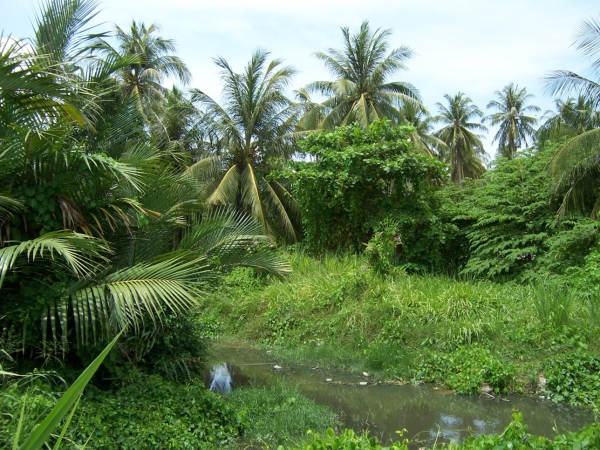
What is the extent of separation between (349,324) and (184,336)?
4.41 meters

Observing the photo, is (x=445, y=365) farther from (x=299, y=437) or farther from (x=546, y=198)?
(x=546, y=198)

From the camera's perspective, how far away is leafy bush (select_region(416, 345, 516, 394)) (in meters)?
8.13

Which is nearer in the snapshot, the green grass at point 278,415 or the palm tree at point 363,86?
the green grass at point 278,415

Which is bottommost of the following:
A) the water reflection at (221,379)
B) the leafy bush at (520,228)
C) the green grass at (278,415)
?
the water reflection at (221,379)

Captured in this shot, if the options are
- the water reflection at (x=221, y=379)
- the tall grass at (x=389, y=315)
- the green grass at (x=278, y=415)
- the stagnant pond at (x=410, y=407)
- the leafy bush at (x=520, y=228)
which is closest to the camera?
the green grass at (x=278, y=415)

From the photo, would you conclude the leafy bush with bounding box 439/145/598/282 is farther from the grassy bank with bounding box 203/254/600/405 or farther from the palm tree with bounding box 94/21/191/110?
the palm tree with bounding box 94/21/191/110

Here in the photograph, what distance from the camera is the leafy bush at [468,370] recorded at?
320 inches

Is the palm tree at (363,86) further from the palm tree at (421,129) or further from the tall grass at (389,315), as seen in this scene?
the tall grass at (389,315)

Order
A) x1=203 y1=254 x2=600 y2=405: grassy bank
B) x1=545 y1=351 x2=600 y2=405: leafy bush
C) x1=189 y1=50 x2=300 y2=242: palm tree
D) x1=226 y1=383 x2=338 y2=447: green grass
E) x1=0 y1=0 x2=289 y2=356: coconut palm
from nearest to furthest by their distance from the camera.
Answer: x1=0 y1=0 x2=289 y2=356: coconut palm < x1=226 y1=383 x2=338 y2=447: green grass < x1=545 y1=351 x2=600 y2=405: leafy bush < x1=203 y1=254 x2=600 y2=405: grassy bank < x1=189 y1=50 x2=300 y2=242: palm tree

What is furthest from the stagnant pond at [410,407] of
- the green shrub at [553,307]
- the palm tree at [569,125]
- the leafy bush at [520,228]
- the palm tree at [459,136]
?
the palm tree at [459,136]

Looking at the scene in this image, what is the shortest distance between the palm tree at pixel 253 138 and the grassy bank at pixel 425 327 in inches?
237

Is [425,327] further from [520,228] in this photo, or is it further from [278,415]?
[520,228]

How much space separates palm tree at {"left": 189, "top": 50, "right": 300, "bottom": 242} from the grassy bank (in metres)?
Result: 6.02

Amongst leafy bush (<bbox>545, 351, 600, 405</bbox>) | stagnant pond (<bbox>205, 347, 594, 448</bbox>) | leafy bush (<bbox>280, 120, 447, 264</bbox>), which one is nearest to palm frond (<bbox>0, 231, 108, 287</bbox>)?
stagnant pond (<bbox>205, 347, 594, 448</bbox>)
